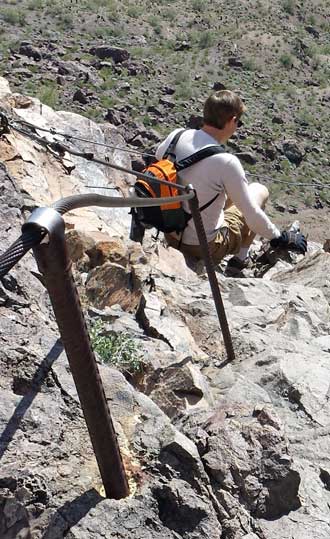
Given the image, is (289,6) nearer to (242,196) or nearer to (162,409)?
(242,196)

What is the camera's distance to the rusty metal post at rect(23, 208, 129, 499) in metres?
1.50

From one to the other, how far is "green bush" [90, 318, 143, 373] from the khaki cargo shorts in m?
2.14

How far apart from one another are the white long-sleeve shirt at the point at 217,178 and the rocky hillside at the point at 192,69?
25687mm

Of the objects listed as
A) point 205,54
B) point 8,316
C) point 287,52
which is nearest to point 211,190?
point 8,316

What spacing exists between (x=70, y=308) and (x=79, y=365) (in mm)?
157

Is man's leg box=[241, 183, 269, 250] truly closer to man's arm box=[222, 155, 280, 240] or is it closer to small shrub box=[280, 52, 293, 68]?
man's arm box=[222, 155, 280, 240]

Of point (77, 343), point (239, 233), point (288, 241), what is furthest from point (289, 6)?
point (77, 343)

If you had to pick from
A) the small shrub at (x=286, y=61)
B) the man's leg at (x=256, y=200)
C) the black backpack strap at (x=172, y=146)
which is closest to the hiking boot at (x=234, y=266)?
the man's leg at (x=256, y=200)

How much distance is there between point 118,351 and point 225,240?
7.94ft

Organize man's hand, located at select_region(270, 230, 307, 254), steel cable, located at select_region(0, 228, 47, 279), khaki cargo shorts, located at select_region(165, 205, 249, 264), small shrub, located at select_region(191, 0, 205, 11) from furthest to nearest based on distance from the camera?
small shrub, located at select_region(191, 0, 205, 11), khaki cargo shorts, located at select_region(165, 205, 249, 264), man's hand, located at select_region(270, 230, 307, 254), steel cable, located at select_region(0, 228, 47, 279)

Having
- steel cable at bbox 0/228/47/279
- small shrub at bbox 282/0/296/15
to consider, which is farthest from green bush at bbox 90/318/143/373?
small shrub at bbox 282/0/296/15

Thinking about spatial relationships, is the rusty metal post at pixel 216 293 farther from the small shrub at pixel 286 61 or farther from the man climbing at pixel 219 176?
the small shrub at pixel 286 61

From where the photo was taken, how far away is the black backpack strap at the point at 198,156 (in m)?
4.46

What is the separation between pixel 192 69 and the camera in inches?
1900
